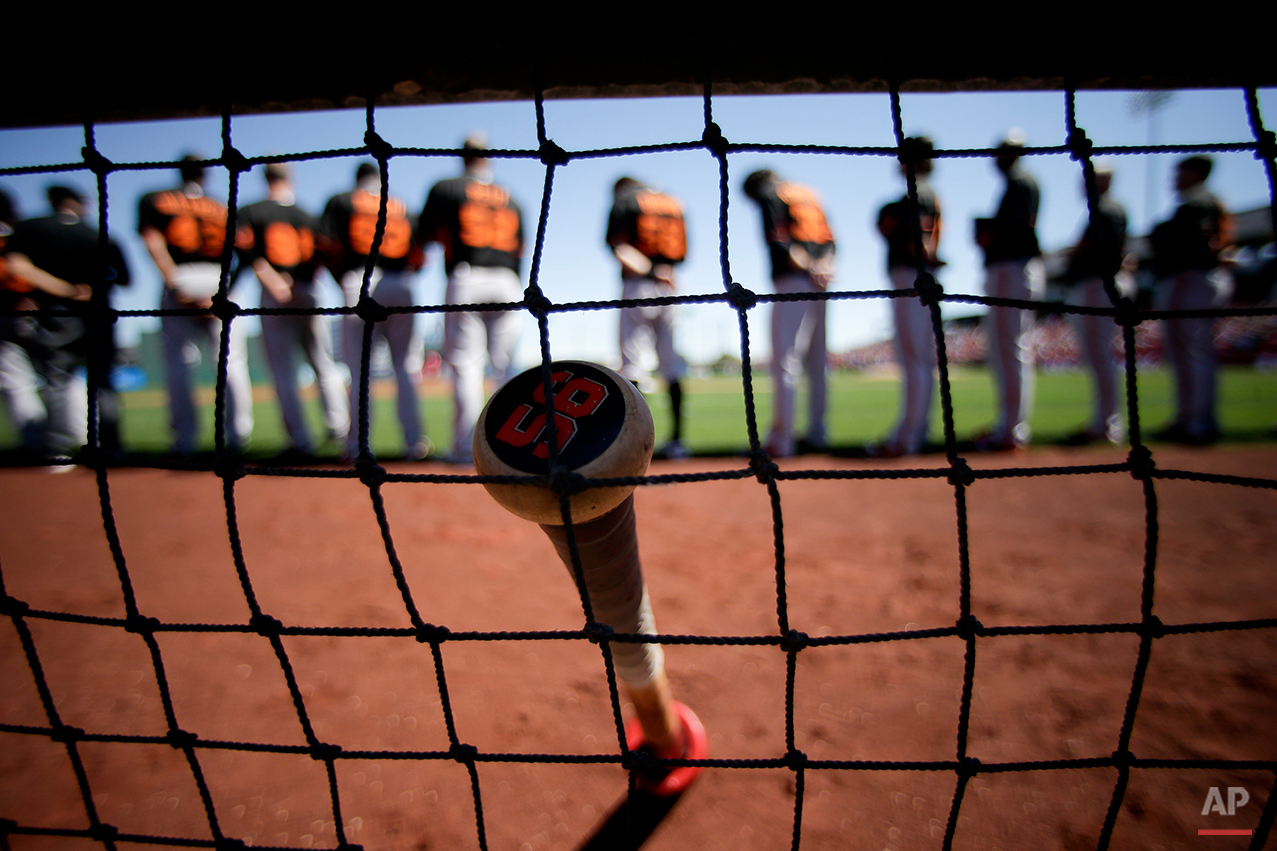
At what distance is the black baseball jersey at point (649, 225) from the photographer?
2848mm

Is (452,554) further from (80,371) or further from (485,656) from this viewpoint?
(80,371)

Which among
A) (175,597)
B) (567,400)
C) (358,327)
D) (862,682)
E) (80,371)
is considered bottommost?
(862,682)

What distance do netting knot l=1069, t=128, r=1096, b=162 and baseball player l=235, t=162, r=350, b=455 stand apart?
3216 mm

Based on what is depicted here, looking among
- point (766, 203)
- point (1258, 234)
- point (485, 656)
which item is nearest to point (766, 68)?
point (485, 656)

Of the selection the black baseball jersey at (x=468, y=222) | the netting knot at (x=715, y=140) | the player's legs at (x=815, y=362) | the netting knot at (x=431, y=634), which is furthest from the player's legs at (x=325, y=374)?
the netting knot at (x=715, y=140)

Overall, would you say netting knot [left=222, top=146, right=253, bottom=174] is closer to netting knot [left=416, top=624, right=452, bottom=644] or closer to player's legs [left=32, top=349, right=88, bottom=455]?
netting knot [left=416, top=624, right=452, bottom=644]

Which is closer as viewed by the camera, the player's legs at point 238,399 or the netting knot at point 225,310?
the netting knot at point 225,310

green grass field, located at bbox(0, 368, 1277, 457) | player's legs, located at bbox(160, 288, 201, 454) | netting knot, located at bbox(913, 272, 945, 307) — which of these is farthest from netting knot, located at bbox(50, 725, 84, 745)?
player's legs, located at bbox(160, 288, 201, 454)

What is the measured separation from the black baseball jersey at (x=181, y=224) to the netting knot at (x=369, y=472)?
2.86 m

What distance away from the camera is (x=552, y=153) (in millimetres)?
929

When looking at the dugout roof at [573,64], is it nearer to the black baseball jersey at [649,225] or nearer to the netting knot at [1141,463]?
the netting knot at [1141,463]

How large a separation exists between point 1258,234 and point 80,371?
927 inches

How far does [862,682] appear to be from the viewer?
123 cm

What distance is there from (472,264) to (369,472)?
6.76 feet
